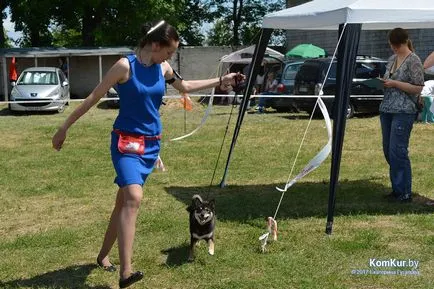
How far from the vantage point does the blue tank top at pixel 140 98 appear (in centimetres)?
385

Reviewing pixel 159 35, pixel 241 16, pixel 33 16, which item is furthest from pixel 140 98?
pixel 241 16

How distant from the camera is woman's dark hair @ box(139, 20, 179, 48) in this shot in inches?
149

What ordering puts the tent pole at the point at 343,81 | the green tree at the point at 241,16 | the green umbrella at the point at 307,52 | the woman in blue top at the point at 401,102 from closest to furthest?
the tent pole at the point at 343,81 → the woman in blue top at the point at 401,102 → the green umbrella at the point at 307,52 → the green tree at the point at 241,16

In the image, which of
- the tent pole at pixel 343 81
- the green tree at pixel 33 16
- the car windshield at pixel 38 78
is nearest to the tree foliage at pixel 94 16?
the green tree at pixel 33 16

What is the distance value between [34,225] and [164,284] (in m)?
2.20

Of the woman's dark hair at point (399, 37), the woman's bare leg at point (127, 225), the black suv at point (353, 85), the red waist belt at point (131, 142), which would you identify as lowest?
the black suv at point (353, 85)

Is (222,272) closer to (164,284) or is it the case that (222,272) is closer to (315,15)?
(164,284)

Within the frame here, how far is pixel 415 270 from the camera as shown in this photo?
4465mm

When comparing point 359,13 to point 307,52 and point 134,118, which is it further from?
point 307,52

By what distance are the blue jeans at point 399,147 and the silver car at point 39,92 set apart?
45.3 ft

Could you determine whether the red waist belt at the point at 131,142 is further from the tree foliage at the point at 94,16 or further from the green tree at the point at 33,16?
the green tree at the point at 33,16

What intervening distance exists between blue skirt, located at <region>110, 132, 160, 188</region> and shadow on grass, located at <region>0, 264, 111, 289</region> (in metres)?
0.85

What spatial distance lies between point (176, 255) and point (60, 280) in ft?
3.09

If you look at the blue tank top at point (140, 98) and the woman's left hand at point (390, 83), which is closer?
the blue tank top at point (140, 98)
